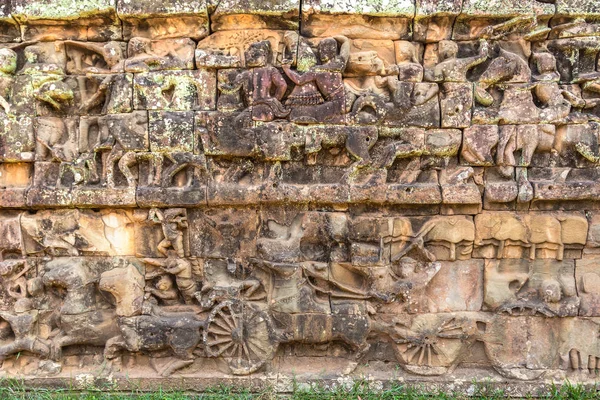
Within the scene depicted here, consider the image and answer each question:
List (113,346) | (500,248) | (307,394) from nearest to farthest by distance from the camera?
(307,394), (113,346), (500,248)

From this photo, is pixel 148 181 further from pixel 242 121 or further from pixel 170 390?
pixel 170 390

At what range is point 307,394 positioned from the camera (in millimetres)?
4602

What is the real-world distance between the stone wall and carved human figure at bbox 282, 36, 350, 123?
0.08 feet

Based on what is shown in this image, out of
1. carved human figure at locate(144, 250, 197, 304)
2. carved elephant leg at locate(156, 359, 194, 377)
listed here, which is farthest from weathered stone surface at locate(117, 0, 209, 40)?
carved elephant leg at locate(156, 359, 194, 377)

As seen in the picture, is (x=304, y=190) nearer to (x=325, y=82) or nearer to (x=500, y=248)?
(x=325, y=82)

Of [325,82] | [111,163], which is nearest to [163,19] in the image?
[111,163]

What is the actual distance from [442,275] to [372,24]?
282 centimetres

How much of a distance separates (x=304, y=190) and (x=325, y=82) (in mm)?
1149

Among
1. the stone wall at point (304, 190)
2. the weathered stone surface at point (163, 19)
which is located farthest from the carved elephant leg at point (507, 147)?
the weathered stone surface at point (163, 19)

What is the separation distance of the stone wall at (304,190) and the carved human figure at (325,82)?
0.08 ft

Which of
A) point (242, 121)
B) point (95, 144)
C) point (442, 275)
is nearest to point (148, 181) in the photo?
point (95, 144)

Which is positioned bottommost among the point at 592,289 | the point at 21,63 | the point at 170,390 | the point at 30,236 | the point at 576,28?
the point at 170,390

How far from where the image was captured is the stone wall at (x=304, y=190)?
4.68 metres

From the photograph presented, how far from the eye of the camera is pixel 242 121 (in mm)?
4684
